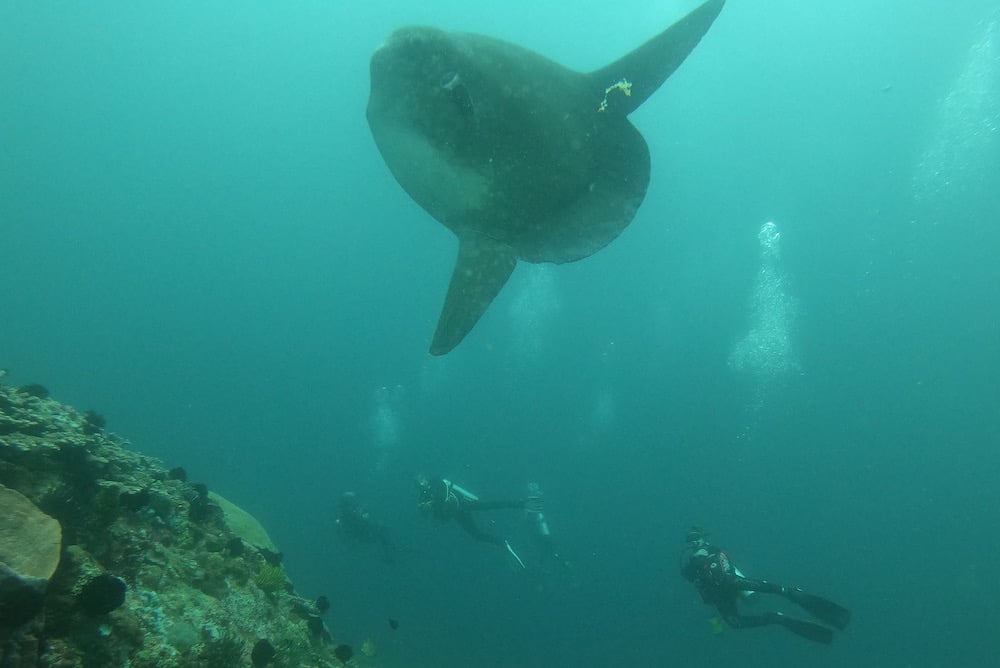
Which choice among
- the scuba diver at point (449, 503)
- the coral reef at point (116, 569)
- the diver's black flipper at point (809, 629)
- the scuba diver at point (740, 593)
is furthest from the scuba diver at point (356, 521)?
the diver's black flipper at point (809, 629)

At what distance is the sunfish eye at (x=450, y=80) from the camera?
10.8 feet

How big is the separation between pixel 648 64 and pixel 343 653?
7127 mm

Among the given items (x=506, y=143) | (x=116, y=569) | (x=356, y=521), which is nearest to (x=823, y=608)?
(x=506, y=143)

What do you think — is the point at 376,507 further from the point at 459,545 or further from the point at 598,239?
the point at 598,239

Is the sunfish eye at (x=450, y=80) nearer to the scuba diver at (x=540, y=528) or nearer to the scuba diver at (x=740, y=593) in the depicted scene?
the scuba diver at (x=740, y=593)

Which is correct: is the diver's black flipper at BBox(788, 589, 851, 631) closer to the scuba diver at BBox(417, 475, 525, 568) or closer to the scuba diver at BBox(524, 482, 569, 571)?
the scuba diver at BBox(417, 475, 525, 568)

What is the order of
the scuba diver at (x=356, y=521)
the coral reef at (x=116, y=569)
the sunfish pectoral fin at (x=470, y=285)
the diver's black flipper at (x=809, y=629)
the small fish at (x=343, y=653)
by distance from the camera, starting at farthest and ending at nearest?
the scuba diver at (x=356, y=521) → the diver's black flipper at (x=809, y=629) → the small fish at (x=343, y=653) → the sunfish pectoral fin at (x=470, y=285) → the coral reef at (x=116, y=569)

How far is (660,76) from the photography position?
408cm

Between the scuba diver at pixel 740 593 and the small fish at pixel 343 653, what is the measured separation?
7.40m

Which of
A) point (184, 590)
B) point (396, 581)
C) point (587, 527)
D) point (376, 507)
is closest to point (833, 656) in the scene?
point (587, 527)

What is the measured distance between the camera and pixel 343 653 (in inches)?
273

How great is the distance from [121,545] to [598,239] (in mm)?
4522

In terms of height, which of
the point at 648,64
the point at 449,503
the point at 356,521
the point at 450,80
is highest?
the point at 648,64

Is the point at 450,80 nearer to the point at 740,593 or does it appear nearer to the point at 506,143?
the point at 506,143
